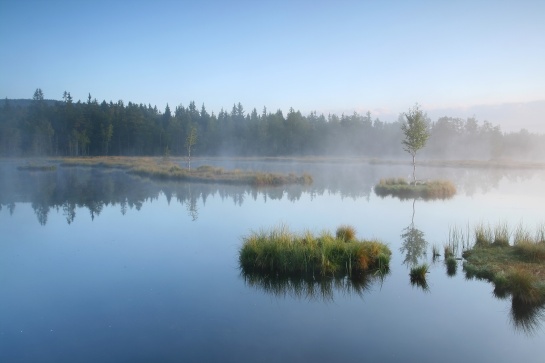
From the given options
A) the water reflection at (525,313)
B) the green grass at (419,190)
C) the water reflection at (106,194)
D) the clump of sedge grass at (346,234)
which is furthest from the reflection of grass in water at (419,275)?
the green grass at (419,190)

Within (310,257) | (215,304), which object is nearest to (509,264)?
(310,257)

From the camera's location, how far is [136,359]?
25.1 ft

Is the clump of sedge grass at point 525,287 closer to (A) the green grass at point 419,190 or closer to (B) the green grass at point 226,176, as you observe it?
(A) the green grass at point 419,190

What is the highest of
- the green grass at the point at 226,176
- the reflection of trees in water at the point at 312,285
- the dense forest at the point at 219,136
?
the dense forest at the point at 219,136

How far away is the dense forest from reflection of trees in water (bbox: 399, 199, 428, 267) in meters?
73.8

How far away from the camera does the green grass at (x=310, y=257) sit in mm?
12578

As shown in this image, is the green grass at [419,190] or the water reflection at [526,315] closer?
the water reflection at [526,315]

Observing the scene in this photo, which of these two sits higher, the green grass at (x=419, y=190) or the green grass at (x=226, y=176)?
the green grass at (x=226, y=176)

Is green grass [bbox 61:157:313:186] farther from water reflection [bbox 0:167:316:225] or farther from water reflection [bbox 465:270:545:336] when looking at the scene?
water reflection [bbox 465:270:545:336]

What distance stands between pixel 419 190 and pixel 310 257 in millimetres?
20558

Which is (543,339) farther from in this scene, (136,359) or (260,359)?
(136,359)

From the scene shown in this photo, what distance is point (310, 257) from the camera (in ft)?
42.0

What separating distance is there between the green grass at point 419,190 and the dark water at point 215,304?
938 centimetres

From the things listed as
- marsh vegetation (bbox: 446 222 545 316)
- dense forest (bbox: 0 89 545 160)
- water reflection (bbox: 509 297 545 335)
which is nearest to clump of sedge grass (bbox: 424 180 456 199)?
marsh vegetation (bbox: 446 222 545 316)
